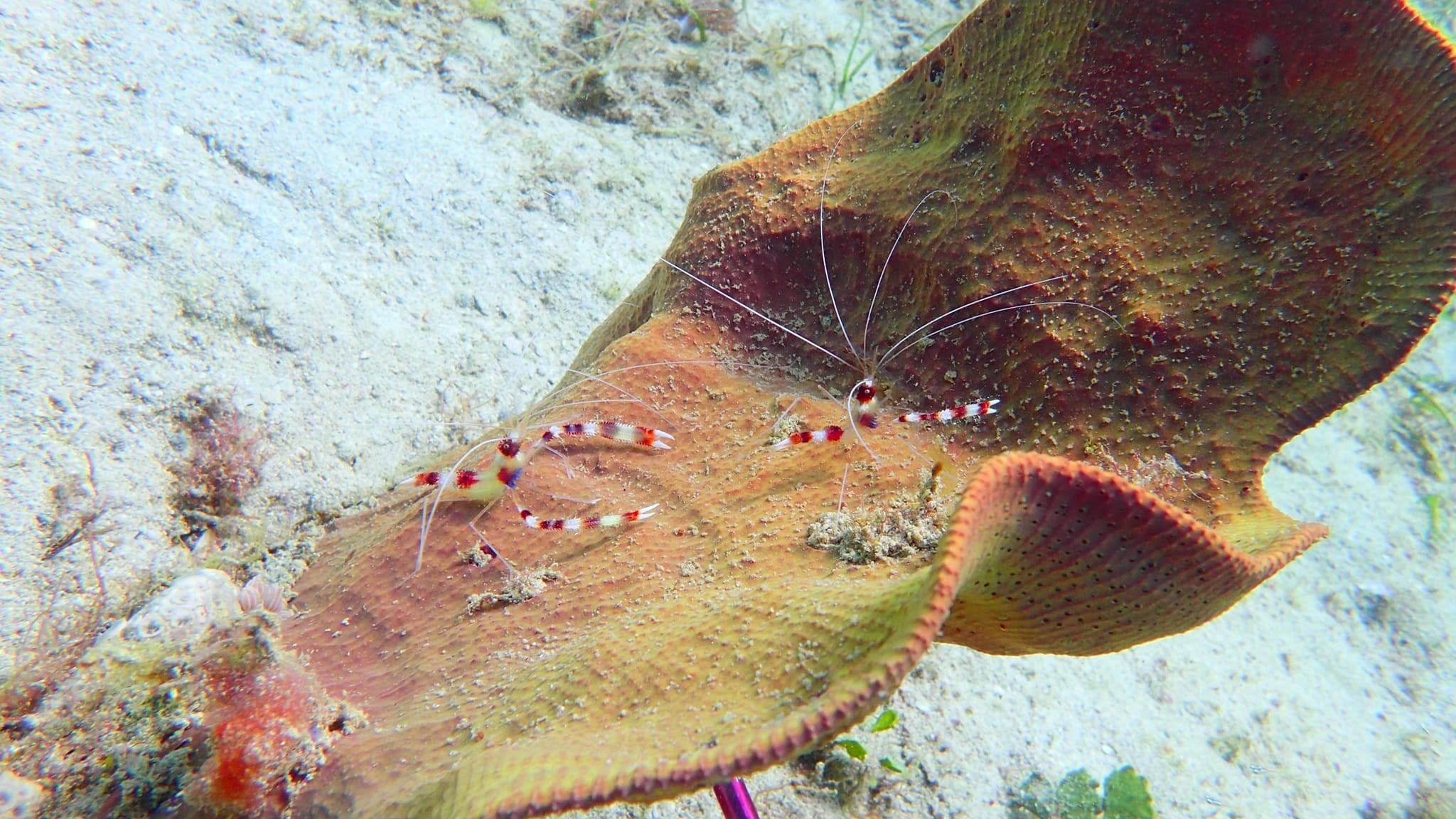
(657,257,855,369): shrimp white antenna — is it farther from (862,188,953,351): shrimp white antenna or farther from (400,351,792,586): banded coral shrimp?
(400,351,792,586): banded coral shrimp

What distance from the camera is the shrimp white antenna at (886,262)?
2.61 m

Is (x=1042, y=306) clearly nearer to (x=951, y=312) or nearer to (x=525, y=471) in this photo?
(x=951, y=312)

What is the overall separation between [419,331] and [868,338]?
310 centimetres

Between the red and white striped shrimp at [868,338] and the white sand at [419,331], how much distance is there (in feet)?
5.55

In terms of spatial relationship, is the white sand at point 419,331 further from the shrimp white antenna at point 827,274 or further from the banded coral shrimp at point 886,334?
the shrimp white antenna at point 827,274

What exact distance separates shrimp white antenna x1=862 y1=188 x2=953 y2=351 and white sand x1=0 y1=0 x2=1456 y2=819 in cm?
196

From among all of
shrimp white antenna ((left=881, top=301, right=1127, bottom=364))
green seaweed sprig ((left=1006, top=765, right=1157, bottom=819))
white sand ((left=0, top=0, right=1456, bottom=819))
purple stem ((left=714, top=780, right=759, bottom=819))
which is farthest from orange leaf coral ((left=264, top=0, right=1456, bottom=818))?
green seaweed sprig ((left=1006, top=765, right=1157, bottom=819))

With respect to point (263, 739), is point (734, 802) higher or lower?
higher

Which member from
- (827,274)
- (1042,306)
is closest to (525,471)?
(827,274)

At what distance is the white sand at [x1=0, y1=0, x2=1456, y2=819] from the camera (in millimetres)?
2936

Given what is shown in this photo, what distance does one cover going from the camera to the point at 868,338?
2729 millimetres

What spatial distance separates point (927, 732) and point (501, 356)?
351 centimetres

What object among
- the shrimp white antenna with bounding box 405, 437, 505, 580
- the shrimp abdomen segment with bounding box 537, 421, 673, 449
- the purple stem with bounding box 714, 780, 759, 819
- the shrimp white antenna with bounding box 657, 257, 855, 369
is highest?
the shrimp white antenna with bounding box 657, 257, 855, 369

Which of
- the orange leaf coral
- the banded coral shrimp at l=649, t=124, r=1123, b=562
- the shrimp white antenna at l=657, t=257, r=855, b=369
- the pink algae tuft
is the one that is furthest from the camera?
the shrimp white antenna at l=657, t=257, r=855, b=369
